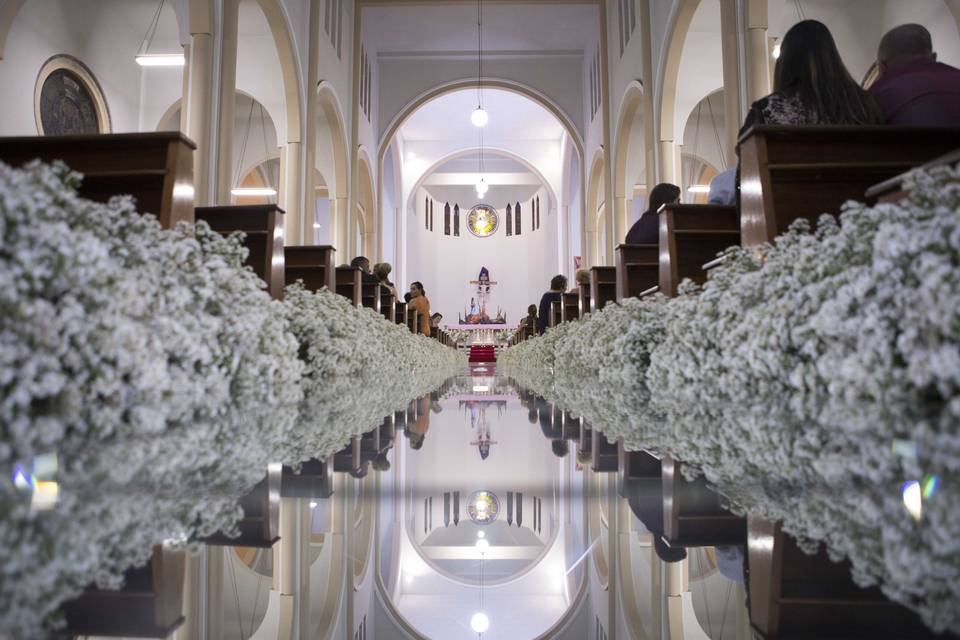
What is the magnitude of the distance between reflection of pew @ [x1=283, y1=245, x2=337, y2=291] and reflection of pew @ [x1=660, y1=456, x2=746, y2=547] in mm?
5211

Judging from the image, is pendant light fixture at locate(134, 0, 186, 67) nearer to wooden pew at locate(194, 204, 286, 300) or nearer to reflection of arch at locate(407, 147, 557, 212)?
wooden pew at locate(194, 204, 286, 300)

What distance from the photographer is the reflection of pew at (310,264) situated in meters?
6.07

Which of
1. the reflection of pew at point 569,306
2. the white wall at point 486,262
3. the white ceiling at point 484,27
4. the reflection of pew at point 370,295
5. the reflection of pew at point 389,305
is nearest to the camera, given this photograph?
the reflection of pew at point 370,295

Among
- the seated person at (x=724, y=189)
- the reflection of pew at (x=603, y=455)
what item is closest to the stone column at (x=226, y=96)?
the seated person at (x=724, y=189)

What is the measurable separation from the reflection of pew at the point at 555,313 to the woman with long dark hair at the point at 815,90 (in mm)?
7518

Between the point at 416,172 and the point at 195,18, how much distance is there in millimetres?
13832

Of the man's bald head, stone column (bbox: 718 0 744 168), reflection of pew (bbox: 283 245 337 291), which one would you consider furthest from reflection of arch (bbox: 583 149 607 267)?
the man's bald head

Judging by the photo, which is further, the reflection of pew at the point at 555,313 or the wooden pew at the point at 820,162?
the reflection of pew at the point at 555,313

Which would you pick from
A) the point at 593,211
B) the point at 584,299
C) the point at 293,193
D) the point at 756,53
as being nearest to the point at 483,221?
the point at 593,211

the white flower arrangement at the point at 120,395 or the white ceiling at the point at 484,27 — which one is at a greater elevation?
the white ceiling at the point at 484,27

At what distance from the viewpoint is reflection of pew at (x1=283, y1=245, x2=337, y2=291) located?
19.9ft

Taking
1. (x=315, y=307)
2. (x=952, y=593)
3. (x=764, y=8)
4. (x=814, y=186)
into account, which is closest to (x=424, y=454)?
(x=952, y=593)

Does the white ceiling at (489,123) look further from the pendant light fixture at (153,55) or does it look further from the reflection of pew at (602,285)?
the reflection of pew at (602,285)

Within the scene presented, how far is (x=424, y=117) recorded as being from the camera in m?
17.9
